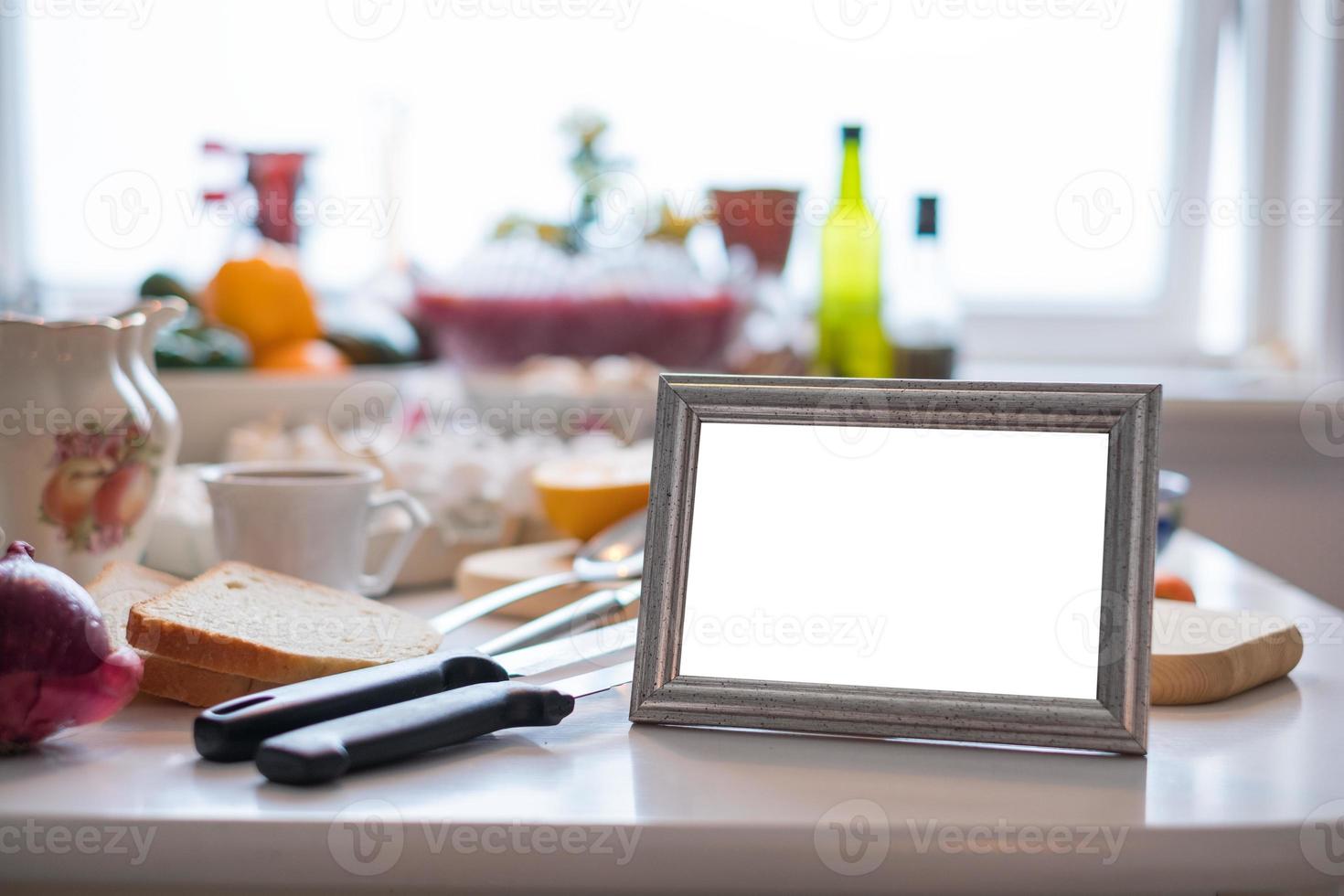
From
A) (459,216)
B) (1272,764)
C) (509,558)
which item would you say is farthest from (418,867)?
(459,216)

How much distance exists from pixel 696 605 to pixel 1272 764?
219 millimetres

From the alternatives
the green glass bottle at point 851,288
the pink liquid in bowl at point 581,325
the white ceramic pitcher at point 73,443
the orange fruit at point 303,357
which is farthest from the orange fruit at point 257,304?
the white ceramic pitcher at point 73,443

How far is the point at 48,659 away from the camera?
1.39 feet

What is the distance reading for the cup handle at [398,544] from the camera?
0.72m

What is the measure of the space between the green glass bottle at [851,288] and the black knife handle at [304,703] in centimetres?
102

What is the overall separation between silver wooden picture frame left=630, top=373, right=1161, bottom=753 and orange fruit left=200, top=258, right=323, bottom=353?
3.24 feet

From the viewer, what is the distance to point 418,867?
37 centimetres

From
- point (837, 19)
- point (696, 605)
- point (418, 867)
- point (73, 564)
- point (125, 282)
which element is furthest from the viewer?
point (125, 282)

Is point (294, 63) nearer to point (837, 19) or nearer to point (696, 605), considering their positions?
point (837, 19)
